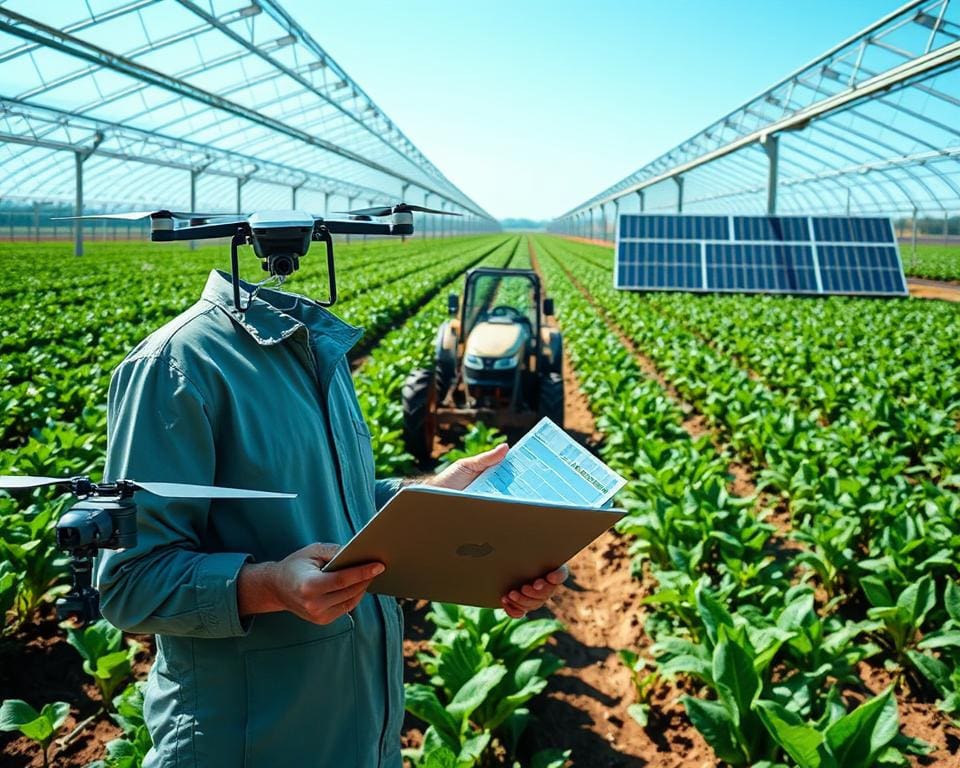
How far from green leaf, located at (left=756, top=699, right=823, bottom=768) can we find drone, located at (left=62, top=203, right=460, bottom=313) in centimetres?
194

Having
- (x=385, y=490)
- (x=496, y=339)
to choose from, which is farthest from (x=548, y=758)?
(x=496, y=339)

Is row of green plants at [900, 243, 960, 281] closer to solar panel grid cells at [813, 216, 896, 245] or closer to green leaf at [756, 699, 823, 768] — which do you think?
solar panel grid cells at [813, 216, 896, 245]

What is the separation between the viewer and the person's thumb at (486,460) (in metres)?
1.87

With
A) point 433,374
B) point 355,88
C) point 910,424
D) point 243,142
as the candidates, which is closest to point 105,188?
point 243,142

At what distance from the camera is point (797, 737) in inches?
93.4

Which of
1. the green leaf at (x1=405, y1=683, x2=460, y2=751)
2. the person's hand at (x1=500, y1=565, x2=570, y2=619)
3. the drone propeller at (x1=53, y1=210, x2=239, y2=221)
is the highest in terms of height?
the drone propeller at (x1=53, y1=210, x2=239, y2=221)

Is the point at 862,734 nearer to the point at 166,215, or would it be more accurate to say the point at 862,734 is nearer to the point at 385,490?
the point at 385,490

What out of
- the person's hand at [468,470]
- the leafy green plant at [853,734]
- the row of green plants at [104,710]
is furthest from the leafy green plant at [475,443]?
the person's hand at [468,470]

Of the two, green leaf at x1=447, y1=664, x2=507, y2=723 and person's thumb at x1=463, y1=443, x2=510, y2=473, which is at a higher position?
person's thumb at x1=463, y1=443, x2=510, y2=473

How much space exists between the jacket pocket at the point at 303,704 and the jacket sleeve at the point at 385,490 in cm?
49

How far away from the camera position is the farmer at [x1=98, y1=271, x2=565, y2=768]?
4.43 feet

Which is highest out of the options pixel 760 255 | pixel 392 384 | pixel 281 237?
pixel 760 255

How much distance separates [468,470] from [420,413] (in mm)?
4992

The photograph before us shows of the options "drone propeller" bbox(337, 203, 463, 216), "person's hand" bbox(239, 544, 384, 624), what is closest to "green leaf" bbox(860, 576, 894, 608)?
"drone propeller" bbox(337, 203, 463, 216)
